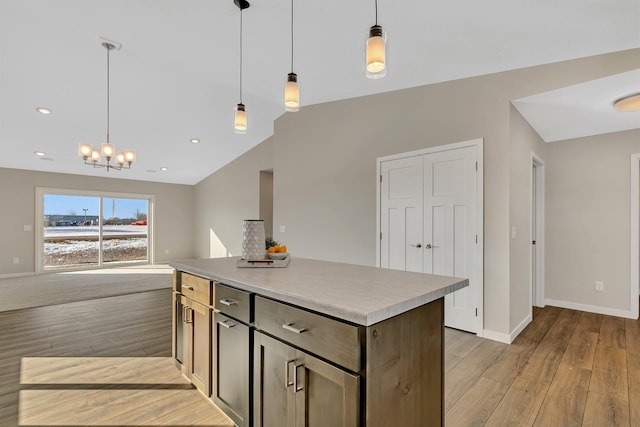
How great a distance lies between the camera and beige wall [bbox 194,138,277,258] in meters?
6.67

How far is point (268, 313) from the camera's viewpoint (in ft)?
4.54

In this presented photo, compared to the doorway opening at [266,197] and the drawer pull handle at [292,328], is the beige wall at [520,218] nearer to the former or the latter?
the drawer pull handle at [292,328]

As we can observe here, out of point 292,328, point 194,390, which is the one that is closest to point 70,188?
point 194,390

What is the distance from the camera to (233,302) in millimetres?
1593

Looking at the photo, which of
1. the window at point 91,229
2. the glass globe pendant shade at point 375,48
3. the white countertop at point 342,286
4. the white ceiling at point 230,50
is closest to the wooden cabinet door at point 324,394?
the white countertop at point 342,286

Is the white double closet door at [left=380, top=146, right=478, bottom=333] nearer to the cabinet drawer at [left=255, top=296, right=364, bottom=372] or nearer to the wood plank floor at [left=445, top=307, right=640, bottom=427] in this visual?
Answer: the wood plank floor at [left=445, top=307, right=640, bottom=427]

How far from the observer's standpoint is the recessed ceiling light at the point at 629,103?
8.79 feet

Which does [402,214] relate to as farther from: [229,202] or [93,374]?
[229,202]

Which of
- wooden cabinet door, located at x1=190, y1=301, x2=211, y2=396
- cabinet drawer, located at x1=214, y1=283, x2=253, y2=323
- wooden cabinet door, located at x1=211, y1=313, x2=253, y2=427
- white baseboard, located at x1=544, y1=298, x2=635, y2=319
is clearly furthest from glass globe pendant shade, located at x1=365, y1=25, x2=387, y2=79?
white baseboard, located at x1=544, y1=298, x2=635, y2=319

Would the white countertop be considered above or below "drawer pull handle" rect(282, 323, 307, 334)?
above

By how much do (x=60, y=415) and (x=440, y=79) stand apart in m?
4.17

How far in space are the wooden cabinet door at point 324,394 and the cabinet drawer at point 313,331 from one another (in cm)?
4

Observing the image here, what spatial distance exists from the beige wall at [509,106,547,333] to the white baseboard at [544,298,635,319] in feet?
3.27

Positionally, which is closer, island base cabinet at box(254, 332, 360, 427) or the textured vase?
island base cabinet at box(254, 332, 360, 427)
